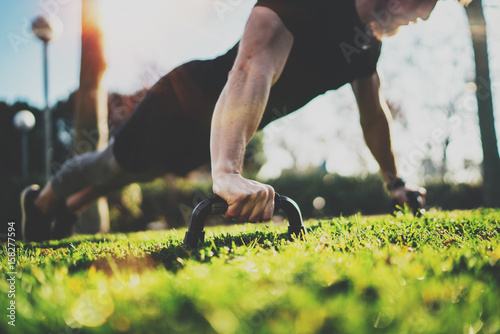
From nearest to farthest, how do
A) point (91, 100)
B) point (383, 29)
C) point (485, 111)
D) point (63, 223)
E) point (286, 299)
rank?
point (286, 299), point (383, 29), point (63, 223), point (91, 100), point (485, 111)

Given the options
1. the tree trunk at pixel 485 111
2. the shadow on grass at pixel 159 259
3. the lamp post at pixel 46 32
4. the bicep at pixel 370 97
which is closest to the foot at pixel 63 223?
the shadow on grass at pixel 159 259

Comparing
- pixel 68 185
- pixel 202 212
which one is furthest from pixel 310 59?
pixel 68 185

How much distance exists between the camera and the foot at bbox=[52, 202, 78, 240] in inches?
134

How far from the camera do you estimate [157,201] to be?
44.0 feet

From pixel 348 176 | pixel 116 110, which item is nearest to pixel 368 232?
pixel 348 176

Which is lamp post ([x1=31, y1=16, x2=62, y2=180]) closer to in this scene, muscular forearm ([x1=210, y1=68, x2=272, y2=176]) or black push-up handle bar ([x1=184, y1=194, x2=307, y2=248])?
muscular forearm ([x1=210, y1=68, x2=272, y2=176])

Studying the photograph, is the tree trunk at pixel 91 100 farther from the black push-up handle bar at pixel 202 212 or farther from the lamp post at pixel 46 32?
the black push-up handle bar at pixel 202 212

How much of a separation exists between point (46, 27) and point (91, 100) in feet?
9.15

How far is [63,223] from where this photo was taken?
3.49 meters

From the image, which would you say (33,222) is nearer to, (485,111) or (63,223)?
(63,223)

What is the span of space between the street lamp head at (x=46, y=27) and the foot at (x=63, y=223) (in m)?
5.78

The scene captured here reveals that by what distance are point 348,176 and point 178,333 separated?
675 inches

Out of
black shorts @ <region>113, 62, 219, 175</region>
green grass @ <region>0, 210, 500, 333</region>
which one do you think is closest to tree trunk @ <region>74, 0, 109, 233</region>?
black shorts @ <region>113, 62, 219, 175</region>

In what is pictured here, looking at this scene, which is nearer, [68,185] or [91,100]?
[68,185]
